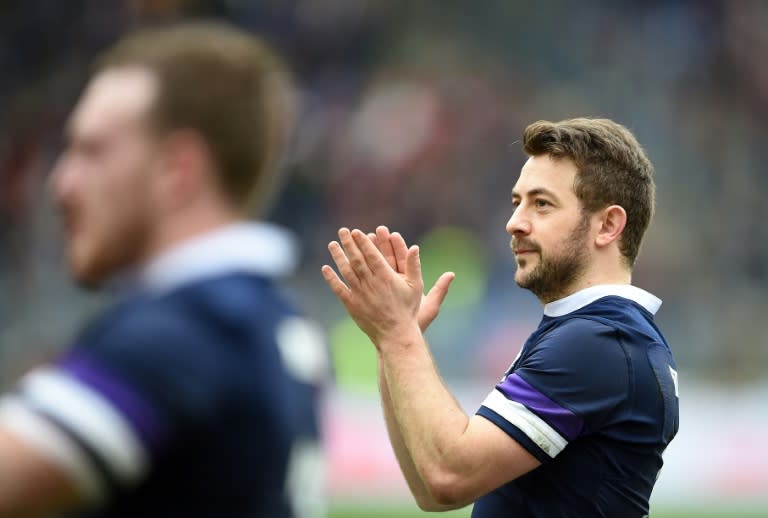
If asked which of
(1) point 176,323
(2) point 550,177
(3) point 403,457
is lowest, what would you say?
(1) point 176,323

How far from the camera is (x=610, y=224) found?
307 cm

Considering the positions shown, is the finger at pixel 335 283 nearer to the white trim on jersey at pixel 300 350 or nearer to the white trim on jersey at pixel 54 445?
the white trim on jersey at pixel 300 350

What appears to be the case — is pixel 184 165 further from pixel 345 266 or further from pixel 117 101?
pixel 345 266

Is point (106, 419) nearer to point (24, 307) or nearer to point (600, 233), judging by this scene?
point (600, 233)

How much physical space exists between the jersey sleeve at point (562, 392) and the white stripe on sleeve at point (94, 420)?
50.5 inches

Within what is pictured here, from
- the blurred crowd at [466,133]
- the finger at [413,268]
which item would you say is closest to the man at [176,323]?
the finger at [413,268]

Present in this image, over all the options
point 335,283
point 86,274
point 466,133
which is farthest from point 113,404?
point 466,133

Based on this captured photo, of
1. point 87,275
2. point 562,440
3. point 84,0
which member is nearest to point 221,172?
point 87,275

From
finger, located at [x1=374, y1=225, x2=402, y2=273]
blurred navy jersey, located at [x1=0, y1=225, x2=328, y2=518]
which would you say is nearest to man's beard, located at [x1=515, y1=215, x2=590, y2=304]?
finger, located at [x1=374, y1=225, x2=402, y2=273]

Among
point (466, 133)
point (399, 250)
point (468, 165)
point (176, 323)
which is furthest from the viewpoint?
point (466, 133)

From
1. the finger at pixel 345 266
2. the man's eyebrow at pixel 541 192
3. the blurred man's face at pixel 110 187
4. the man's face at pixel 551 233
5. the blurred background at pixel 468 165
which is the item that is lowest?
the blurred man's face at pixel 110 187

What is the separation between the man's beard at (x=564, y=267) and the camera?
304 cm

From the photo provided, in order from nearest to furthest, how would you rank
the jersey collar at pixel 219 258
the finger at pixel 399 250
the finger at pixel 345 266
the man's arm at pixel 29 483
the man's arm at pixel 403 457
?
the man's arm at pixel 29 483 → the jersey collar at pixel 219 258 → the finger at pixel 345 266 → the finger at pixel 399 250 → the man's arm at pixel 403 457

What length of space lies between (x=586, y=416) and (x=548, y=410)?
0.32 ft
